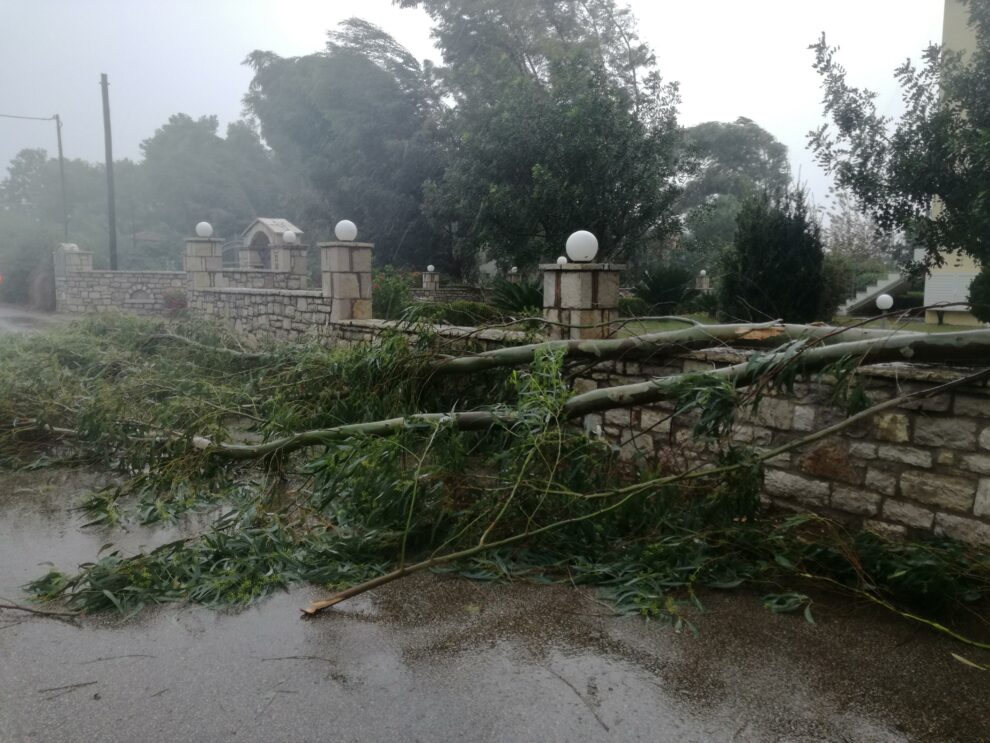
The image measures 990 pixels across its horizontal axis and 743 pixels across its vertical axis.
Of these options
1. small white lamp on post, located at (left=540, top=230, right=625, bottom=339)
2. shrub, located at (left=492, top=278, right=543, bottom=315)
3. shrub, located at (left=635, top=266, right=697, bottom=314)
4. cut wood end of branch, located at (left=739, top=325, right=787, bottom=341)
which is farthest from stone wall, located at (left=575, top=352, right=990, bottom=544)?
shrub, located at (left=635, top=266, right=697, bottom=314)

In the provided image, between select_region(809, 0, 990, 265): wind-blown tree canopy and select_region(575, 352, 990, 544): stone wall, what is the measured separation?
664 centimetres

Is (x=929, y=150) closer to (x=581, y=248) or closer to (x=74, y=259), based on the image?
(x=581, y=248)

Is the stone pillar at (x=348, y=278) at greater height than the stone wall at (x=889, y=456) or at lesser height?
greater

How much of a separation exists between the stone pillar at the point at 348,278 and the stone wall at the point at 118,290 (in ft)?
46.5

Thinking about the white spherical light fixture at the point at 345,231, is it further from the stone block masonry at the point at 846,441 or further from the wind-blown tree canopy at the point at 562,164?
the wind-blown tree canopy at the point at 562,164

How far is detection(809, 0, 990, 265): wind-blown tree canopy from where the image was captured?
989 cm

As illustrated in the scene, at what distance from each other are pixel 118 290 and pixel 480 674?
23.5m

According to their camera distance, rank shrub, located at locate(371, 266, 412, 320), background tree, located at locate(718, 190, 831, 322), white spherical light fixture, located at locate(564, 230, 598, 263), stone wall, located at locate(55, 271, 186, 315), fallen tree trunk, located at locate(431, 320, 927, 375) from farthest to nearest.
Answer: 1. stone wall, located at locate(55, 271, 186, 315)
2. shrub, located at locate(371, 266, 412, 320)
3. background tree, located at locate(718, 190, 831, 322)
4. white spherical light fixture, located at locate(564, 230, 598, 263)
5. fallen tree trunk, located at locate(431, 320, 927, 375)

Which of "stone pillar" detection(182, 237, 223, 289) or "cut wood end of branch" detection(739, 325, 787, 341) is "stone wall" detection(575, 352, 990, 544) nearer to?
"cut wood end of branch" detection(739, 325, 787, 341)

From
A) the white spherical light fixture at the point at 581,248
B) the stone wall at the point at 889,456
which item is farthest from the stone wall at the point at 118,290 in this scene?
the stone wall at the point at 889,456

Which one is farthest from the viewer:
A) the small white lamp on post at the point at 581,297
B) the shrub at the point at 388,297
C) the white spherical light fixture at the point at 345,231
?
the shrub at the point at 388,297

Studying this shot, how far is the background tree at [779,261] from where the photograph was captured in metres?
11.7

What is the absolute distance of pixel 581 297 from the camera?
247 inches

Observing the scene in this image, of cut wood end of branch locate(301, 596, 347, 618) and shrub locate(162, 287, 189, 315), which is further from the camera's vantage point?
shrub locate(162, 287, 189, 315)
